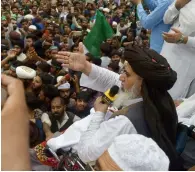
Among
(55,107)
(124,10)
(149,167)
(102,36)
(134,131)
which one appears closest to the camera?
(149,167)

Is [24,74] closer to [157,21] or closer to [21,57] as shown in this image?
[21,57]

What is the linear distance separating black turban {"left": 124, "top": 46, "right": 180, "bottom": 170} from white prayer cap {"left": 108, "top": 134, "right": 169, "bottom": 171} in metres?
0.45

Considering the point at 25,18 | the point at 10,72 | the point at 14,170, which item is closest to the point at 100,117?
the point at 14,170

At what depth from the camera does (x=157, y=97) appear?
1.87 m

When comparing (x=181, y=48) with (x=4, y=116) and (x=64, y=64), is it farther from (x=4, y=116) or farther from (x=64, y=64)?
(x=4, y=116)

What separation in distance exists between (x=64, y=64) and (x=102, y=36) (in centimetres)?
365

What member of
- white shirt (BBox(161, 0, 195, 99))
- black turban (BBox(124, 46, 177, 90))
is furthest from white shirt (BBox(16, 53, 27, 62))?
black turban (BBox(124, 46, 177, 90))

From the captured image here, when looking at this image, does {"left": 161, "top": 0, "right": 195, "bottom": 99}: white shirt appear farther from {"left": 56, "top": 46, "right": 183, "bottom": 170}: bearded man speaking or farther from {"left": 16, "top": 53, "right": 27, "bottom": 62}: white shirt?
{"left": 16, "top": 53, "right": 27, "bottom": 62}: white shirt

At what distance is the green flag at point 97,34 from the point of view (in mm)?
5816

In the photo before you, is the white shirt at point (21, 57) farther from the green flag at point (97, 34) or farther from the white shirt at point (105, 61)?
the white shirt at point (105, 61)

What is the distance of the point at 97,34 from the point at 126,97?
390 centimetres

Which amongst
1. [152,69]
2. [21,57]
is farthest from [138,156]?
[21,57]

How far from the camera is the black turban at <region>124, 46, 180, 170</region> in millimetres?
1819

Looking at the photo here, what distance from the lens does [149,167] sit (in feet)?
4.33
